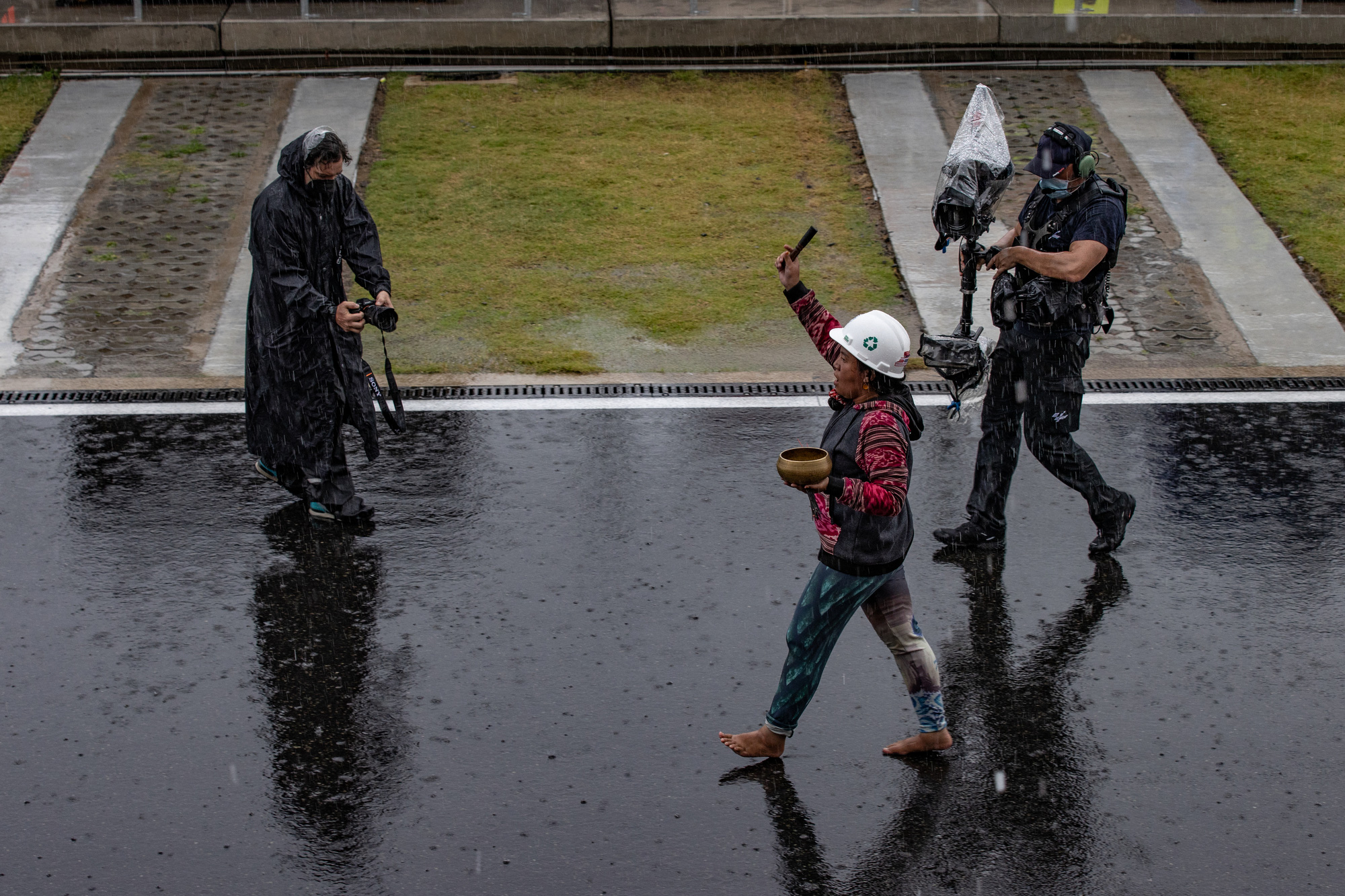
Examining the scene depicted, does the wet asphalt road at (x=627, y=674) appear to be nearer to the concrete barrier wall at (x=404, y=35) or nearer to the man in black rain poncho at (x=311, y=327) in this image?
the man in black rain poncho at (x=311, y=327)

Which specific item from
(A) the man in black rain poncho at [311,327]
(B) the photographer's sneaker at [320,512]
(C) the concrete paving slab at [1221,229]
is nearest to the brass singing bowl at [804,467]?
(A) the man in black rain poncho at [311,327]

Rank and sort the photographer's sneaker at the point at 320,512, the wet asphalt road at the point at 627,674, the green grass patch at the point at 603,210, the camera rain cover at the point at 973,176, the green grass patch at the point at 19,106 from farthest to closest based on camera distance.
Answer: the green grass patch at the point at 19,106, the green grass patch at the point at 603,210, the photographer's sneaker at the point at 320,512, the camera rain cover at the point at 973,176, the wet asphalt road at the point at 627,674

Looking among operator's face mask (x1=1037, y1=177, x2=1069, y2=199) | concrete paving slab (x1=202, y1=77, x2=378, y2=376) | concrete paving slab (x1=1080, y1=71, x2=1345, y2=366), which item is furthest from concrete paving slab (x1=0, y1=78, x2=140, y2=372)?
concrete paving slab (x1=1080, y1=71, x2=1345, y2=366)

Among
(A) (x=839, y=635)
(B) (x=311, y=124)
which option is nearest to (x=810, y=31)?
(B) (x=311, y=124)

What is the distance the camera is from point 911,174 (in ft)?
36.9

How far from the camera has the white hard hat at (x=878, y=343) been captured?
4.70m

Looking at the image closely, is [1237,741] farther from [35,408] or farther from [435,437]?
[35,408]

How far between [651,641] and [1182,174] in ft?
24.0

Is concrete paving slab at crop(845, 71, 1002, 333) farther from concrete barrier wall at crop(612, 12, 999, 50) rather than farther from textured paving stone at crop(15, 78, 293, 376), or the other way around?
textured paving stone at crop(15, 78, 293, 376)

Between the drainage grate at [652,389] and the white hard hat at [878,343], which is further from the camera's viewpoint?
the drainage grate at [652,389]

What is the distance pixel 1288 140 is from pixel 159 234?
29.6 feet

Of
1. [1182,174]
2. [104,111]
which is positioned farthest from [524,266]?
[1182,174]

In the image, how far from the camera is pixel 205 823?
4910mm

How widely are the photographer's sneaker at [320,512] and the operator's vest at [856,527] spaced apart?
3.00 meters
